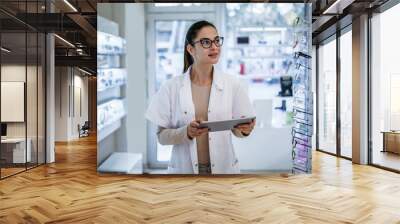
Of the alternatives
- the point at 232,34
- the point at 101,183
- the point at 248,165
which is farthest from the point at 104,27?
the point at 248,165

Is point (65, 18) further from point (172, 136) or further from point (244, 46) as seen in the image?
point (244, 46)

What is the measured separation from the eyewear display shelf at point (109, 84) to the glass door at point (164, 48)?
0.46 meters

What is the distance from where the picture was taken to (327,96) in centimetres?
1054

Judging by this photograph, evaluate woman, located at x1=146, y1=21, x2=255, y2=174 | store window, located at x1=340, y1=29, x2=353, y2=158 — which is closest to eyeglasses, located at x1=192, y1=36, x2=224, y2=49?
woman, located at x1=146, y1=21, x2=255, y2=174

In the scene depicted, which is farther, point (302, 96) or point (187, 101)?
point (302, 96)

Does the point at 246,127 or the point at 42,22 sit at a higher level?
the point at 42,22

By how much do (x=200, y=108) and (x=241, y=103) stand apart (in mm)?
604

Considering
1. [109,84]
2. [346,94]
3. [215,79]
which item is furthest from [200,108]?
[346,94]

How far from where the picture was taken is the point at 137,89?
602cm

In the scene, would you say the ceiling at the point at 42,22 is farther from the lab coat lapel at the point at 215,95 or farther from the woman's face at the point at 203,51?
the lab coat lapel at the point at 215,95

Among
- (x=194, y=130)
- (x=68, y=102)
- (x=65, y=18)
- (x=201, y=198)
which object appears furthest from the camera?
(x=68, y=102)

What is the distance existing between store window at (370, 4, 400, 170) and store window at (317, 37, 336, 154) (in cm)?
208

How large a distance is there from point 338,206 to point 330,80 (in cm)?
647

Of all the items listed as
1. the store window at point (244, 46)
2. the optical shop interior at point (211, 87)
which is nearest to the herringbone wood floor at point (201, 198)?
the optical shop interior at point (211, 87)
